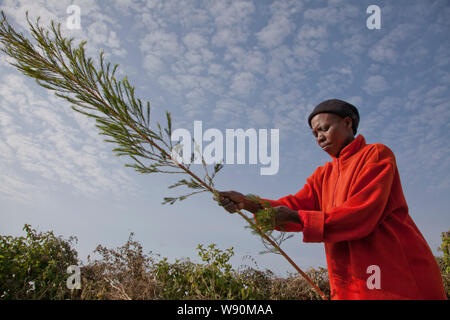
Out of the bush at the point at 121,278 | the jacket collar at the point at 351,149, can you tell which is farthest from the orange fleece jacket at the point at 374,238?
the bush at the point at 121,278

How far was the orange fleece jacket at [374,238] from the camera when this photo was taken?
6.79 feet

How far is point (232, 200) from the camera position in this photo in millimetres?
2490

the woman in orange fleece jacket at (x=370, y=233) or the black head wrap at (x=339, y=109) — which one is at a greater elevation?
the black head wrap at (x=339, y=109)

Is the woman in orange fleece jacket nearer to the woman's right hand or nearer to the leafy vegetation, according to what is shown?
the woman's right hand

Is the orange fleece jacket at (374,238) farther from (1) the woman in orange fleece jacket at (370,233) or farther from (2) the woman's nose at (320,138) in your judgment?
(2) the woman's nose at (320,138)

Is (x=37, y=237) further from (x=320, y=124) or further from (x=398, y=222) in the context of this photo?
(x=398, y=222)

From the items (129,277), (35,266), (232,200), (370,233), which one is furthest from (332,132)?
(35,266)

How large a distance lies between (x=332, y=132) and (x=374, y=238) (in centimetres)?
100

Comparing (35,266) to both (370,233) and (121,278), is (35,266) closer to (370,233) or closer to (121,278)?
(121,278)

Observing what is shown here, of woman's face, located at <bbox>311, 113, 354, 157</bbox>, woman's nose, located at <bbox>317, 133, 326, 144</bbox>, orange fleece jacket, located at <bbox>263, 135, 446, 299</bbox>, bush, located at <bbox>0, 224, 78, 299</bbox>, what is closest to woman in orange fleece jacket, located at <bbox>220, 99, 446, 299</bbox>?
orange fleece jacket, located at <bbox>263, 135, 446, 299</bbox>

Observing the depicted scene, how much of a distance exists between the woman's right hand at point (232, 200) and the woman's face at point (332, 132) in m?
0.95

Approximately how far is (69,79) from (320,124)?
231 cm
